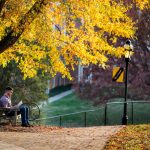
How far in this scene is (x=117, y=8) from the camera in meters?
15.2

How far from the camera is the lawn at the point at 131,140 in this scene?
40.3ft

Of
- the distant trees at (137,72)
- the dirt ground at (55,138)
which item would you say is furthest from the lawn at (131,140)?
the distant trees at (137,72)

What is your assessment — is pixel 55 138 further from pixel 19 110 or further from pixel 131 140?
pixel 19 110

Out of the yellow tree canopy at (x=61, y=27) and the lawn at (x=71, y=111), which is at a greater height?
the yellow tree canopy at (x=61, y=27)

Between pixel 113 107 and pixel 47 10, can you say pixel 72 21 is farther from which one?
pixel 113 107

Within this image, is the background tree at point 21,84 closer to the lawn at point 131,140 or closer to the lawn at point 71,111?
the lawn at point 71,111

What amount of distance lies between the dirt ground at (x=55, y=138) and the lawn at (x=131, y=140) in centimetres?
24

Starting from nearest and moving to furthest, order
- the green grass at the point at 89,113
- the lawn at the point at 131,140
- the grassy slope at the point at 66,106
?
the lawn at the point at 131,140
the green grass at the point at 89,113
the grassy slope at the point at 66,106

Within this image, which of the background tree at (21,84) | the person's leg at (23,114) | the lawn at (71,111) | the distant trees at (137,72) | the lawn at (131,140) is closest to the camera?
the lawn at (131,140)

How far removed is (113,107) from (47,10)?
3464 cm

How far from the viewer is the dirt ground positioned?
40.7 ft

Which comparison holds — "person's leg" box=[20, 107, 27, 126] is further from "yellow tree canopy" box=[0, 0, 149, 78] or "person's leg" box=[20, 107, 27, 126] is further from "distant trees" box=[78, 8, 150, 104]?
"distant trees" box=[78, 8, 150, 104]

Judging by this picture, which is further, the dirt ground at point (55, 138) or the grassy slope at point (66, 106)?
the grassy slope at point (66, 106)

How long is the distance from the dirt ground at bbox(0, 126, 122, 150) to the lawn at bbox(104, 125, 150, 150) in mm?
243
